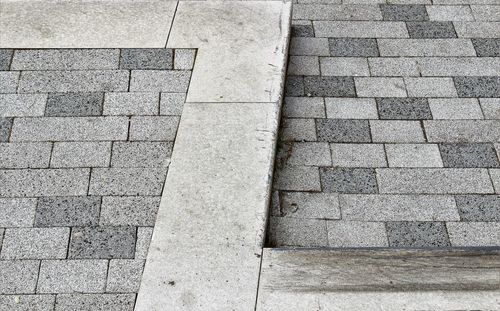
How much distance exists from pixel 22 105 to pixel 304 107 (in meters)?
2.07

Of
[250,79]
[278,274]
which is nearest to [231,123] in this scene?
[250,79]

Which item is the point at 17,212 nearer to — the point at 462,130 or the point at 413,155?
the point at 413,155

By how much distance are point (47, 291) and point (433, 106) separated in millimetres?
3110

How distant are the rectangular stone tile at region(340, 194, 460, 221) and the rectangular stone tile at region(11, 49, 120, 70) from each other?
2142 millimetres

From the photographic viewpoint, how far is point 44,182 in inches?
181

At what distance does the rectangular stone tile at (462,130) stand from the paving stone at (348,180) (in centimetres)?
63

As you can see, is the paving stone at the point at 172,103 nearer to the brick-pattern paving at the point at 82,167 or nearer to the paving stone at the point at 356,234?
the brick-pattern paving at the point at 82,167

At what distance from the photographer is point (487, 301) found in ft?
12.7

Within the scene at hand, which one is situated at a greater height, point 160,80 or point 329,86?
point 160,80

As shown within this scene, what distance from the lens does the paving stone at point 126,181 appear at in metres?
4.53

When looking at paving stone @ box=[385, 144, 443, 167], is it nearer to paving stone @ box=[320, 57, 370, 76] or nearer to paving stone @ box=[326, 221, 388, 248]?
paving stone @ box=[326, 221, 388, 248]

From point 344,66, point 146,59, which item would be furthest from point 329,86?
point 146,59

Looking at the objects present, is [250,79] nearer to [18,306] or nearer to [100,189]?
A: [100,189]

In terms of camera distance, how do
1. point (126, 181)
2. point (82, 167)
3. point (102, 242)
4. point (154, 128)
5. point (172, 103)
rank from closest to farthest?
point (102, 242)
point (126, 181)
point (82, 167)
point (154, 128)
point (172, 103)
